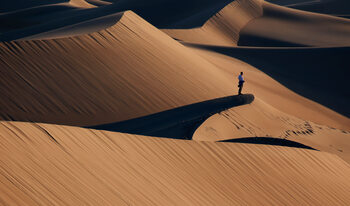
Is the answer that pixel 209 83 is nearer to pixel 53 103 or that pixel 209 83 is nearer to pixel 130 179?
pixel 53 103

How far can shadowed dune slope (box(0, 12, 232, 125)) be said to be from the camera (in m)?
12.6

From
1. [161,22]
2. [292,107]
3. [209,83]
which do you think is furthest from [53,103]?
[161,22]

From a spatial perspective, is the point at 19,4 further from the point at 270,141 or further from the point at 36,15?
the point at 270,141

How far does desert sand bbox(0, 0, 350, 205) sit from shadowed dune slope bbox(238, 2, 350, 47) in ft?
20.2

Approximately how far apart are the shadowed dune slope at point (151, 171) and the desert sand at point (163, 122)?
0.07 ft

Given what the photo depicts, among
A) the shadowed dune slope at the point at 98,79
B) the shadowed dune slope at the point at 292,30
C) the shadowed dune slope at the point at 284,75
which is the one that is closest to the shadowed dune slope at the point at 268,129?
the shadowed dune slope at the point at 98,79

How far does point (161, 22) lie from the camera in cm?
3422

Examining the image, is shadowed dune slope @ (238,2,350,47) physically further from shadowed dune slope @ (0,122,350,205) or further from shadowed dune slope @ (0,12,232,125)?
shadowed dune slope @ (0,122,350,205)

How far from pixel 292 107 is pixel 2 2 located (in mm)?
30213

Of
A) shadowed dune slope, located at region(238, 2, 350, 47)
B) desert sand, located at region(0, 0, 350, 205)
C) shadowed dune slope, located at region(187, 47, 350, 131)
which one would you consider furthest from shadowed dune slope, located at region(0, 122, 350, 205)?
shadowed dune slope, located at region(238, 2, 350, 47)

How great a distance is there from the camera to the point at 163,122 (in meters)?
12.4

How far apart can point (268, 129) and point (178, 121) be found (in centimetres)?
243

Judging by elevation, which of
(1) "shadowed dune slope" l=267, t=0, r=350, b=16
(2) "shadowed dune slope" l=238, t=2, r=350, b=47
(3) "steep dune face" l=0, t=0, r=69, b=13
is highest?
(2) "shadowed dune slope" l=238, t=2, r=350, b=47

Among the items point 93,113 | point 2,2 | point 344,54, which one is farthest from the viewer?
point 2,2
